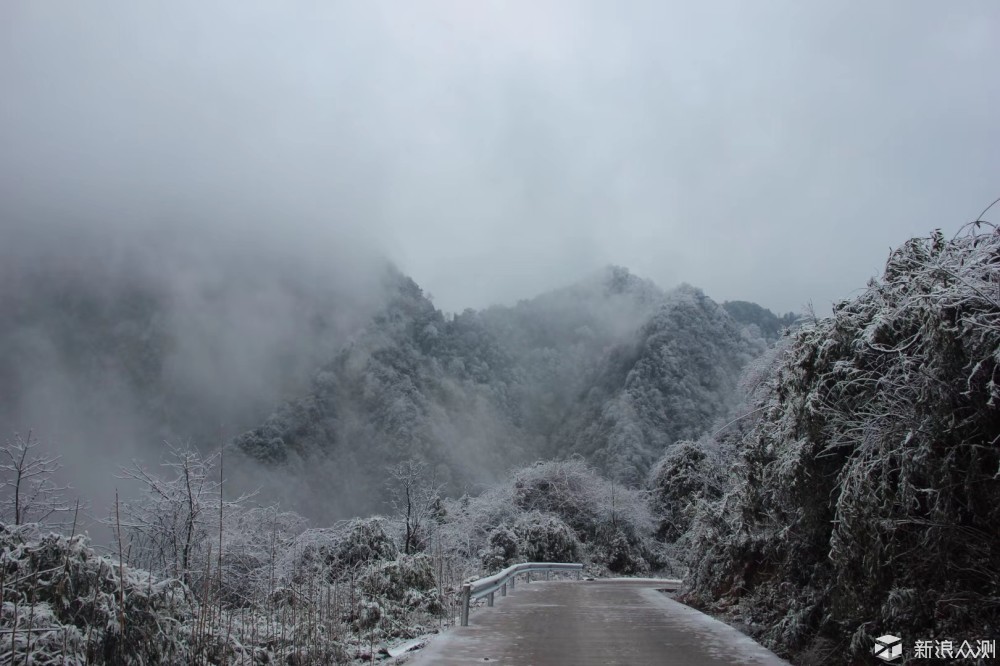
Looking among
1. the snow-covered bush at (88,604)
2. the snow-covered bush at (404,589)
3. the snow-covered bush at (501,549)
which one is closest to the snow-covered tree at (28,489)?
the snow-covered bush at (88,604)

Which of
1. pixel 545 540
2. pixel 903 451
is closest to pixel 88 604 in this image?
pixel 903 451

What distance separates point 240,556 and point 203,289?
64554 mm

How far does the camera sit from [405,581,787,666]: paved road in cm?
821

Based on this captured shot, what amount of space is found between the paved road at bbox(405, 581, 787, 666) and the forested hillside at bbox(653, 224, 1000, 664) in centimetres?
106

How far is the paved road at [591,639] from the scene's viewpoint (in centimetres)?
821

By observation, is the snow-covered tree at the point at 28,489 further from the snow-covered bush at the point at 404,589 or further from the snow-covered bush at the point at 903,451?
the snow-covered bush at the point at 903,451

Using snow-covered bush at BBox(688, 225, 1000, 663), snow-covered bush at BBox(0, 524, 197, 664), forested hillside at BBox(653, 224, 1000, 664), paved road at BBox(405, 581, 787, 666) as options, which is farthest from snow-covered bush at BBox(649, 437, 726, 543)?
snow-covered bush at BBox(0, 524, 197, 664)

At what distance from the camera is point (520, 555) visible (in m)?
33.0

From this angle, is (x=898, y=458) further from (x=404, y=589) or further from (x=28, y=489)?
(x=28, y=489)

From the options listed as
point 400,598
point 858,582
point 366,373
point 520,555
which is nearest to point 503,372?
point 366,373

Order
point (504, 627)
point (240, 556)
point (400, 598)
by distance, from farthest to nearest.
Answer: point (240, 556)
point (400, 598)
point (504, 627)

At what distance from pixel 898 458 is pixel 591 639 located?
553cm

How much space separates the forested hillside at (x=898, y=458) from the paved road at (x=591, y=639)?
1059mm

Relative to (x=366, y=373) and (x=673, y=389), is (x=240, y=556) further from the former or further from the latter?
(x=673, y=389)
